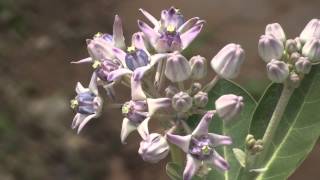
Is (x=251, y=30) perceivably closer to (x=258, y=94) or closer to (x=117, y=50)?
(x=258, y=94)

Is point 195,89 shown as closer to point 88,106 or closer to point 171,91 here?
point 171,91

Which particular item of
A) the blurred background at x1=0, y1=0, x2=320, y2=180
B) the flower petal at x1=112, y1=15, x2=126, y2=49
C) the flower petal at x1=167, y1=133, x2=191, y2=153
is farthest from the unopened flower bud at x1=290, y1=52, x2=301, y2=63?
the blurred background at x1=0, y1=0, x2=320, y2=180

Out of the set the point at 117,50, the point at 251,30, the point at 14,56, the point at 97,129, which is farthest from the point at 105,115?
the point at 117,50

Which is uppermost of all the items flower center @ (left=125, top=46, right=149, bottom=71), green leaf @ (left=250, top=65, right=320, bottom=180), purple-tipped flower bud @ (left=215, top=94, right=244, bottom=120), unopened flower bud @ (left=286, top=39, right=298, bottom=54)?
flower center @ (left=125, top=46, right=149, bottom=71)

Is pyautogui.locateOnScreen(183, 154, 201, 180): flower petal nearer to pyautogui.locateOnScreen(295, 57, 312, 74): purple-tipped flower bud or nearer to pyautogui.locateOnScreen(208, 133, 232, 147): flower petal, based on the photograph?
pyautogui.locateOnScreen(208, 133, 232, 147): flower petal

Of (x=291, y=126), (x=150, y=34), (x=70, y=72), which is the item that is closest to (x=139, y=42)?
(x=150, y=34)

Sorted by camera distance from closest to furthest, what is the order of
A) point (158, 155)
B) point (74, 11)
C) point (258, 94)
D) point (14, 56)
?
point (158, 155)
point (258, 94)
point (14, 56)
point (74, 11)

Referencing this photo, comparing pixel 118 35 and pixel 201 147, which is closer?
pixel 201 147
